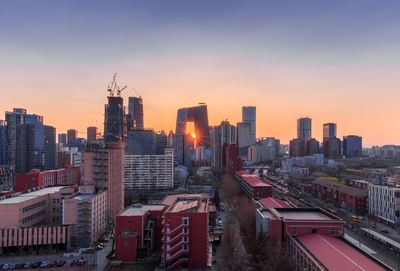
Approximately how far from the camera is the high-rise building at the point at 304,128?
7838cm

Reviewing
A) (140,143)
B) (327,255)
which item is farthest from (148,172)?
(327,255)

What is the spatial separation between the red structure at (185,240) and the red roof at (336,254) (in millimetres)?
2789

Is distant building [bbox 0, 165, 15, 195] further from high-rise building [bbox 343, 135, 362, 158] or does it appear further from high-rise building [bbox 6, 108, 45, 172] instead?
high-rise building [bbox 343, 135, 362, 158]

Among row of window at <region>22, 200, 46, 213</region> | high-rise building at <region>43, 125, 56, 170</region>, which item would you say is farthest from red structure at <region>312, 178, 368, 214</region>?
high-rise building at <region>43, 125, 56, 170</region>

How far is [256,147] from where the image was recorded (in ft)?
205

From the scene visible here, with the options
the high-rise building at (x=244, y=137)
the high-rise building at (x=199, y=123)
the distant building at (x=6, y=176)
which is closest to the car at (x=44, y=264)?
the distant building at (x=6, y=176)

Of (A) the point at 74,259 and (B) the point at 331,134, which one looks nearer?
(A) the point at 74,259

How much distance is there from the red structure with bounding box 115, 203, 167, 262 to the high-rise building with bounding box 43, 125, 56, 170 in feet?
86.2

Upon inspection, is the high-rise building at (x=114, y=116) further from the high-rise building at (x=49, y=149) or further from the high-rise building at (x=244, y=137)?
the high-rise building at (x=244, y=137)

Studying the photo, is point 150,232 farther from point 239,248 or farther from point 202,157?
point 202,157

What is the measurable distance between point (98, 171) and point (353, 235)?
10.6m

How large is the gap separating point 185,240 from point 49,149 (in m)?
30.1

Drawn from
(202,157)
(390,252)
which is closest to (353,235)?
(390,252)

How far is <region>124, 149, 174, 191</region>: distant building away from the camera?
96.4ft
